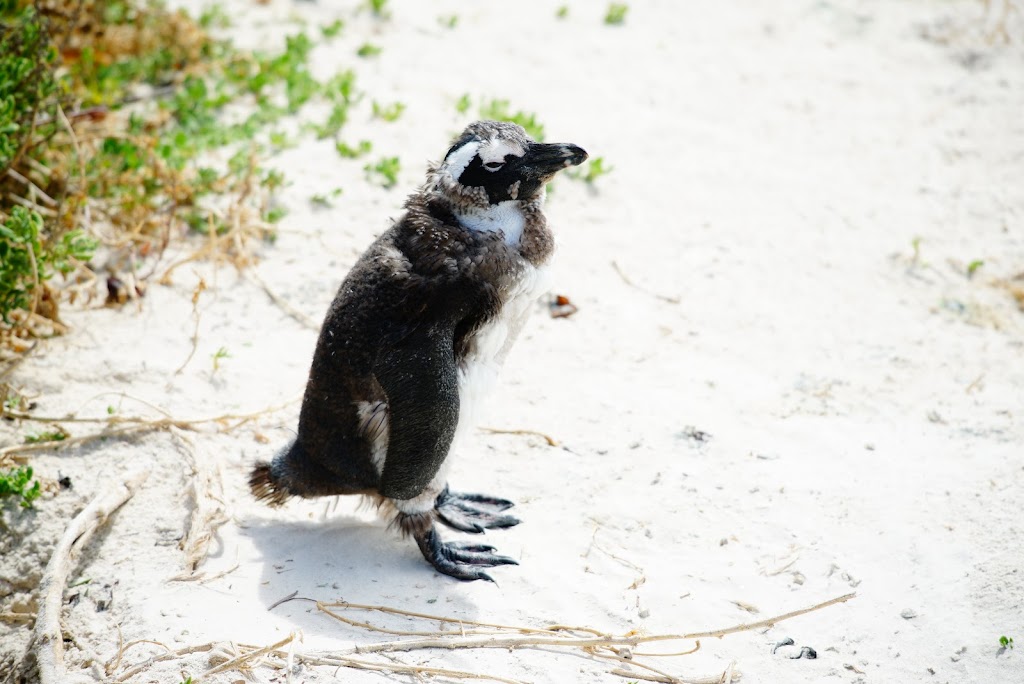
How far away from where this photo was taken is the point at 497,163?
117 inches

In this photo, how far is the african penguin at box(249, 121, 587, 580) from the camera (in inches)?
114

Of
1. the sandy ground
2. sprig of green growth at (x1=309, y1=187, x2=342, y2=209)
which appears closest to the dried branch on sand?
the sandy ground

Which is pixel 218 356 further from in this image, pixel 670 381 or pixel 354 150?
pixel 670 381

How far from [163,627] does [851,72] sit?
17.9 ft

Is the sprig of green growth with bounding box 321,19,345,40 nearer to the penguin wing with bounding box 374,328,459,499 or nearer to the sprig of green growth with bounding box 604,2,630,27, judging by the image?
the sprig of green growth with bounding box 604,2,630,27

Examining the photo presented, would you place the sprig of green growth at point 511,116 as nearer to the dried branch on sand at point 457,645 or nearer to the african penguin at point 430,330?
the african penguin at point 430,330

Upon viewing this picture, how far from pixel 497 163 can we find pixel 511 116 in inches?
102

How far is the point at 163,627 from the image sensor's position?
2859 millimetres

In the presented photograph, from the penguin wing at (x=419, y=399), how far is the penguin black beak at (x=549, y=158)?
563mm

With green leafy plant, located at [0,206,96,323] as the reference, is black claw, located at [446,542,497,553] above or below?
below

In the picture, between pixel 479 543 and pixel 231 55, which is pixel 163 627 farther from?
pixel 231 55

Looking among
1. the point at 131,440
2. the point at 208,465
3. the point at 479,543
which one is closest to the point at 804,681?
the point at 479,543

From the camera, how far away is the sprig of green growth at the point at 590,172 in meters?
5.17

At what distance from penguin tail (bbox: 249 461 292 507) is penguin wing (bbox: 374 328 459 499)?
504 mm
